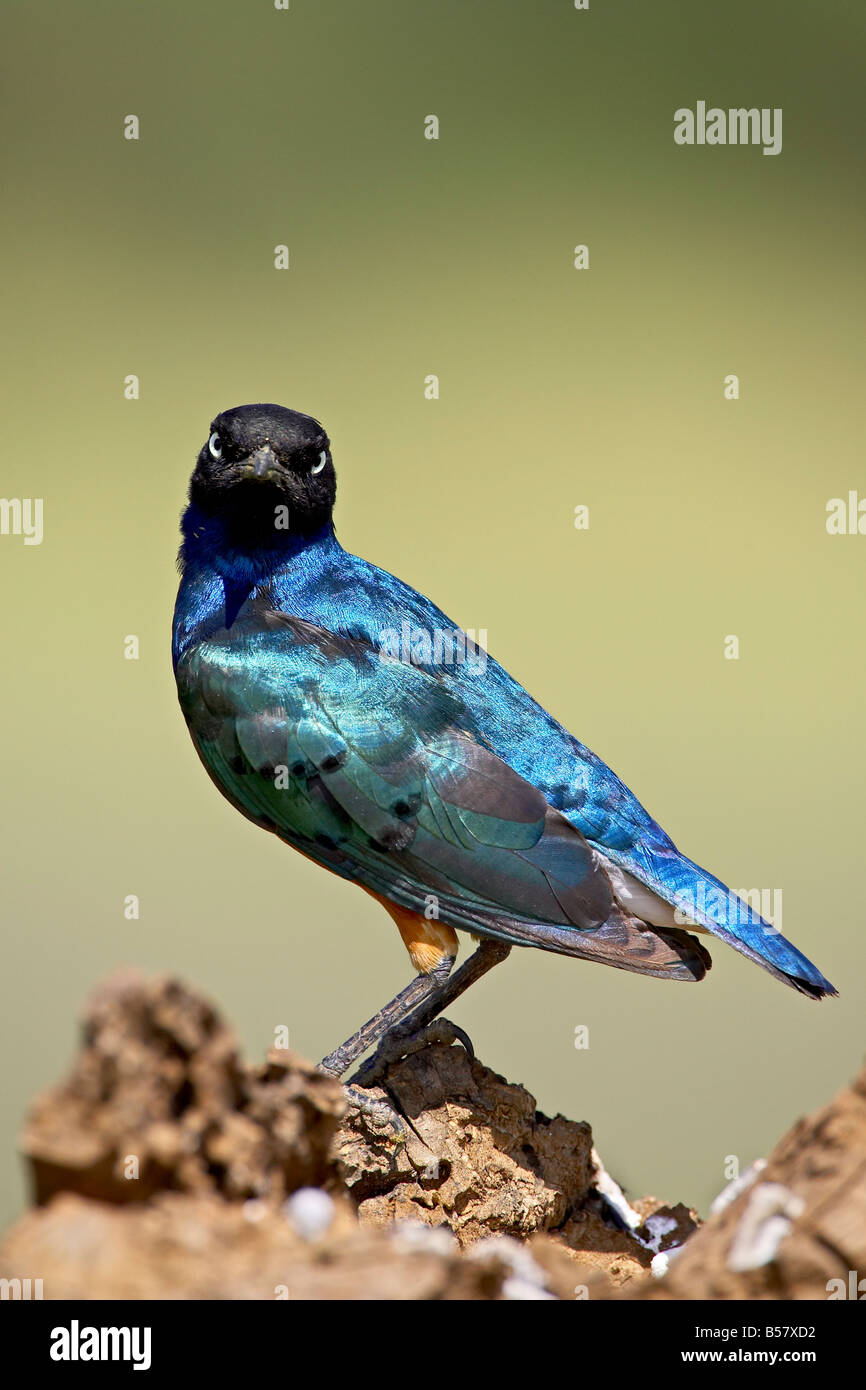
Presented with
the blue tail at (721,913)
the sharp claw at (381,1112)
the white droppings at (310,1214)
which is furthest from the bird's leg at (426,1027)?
the white droppings at (310,1214)

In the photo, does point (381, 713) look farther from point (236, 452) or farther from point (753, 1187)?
point (753, 1187)

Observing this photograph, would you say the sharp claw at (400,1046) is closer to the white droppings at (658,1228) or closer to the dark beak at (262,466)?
the white droppings at (658,1228)

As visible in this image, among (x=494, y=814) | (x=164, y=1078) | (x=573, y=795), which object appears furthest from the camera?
(x=573, y=795)

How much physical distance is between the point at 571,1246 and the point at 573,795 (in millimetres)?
1095

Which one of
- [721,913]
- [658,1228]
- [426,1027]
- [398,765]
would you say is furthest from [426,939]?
[658,1228]

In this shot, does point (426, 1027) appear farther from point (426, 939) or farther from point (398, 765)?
point (398, 765)

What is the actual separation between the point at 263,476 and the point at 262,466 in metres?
0.03

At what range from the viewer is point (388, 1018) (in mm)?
3213

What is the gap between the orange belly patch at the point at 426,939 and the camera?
329 cm

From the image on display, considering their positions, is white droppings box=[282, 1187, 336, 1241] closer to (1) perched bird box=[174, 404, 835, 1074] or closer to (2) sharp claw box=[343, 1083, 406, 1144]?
(2) sharp claw box=[343, 1083, 406, 1144]

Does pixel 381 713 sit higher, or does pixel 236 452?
pixel 236 452

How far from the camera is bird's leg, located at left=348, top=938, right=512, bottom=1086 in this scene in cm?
318

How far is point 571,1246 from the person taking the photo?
2.96m

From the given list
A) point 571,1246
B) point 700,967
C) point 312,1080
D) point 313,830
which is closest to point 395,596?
point 313,830
